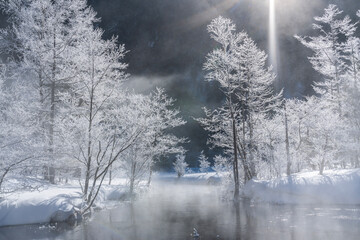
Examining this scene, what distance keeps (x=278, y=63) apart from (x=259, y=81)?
14445 cm

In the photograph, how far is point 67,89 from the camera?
21.8 m

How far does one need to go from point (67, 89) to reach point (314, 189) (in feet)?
59.1

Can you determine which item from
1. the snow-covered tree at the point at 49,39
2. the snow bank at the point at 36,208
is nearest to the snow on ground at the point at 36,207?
the snow bank at the point at 36,208

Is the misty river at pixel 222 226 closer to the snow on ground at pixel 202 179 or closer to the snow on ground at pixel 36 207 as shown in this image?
the snow on ground at pixel 36 207

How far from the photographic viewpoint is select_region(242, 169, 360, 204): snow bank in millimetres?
18078

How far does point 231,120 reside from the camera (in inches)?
976

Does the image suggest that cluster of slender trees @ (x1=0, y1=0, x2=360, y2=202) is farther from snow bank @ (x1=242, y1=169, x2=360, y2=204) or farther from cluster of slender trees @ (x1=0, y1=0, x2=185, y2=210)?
snow bank @ (x1=242, y1=169, x2=360, y2=204)

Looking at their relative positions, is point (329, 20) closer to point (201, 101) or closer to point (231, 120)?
point (231, 120)

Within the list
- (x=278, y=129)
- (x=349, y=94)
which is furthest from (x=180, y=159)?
(x=349, y=94)

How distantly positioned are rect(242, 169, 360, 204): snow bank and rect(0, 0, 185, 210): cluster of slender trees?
9.12 m

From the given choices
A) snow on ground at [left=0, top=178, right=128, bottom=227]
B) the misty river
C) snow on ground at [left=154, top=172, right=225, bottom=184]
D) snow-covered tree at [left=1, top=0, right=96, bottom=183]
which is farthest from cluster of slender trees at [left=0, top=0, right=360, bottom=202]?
snow on ground at [left=154, top=172, right=225, bottom=184]

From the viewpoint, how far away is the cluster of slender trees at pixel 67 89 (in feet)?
54.3

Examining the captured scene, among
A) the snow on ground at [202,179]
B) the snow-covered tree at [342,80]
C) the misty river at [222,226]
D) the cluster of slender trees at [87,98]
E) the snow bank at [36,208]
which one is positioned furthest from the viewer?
the snow on ground at [202,179]

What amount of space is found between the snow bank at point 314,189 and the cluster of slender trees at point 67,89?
9125mm
